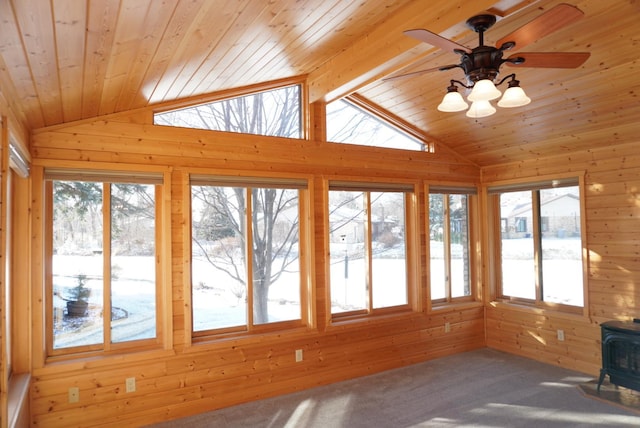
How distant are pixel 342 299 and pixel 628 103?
3.26m

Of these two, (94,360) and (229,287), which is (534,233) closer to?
(229,287)

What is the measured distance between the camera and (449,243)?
211 inches

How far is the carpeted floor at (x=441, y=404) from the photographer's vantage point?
11.3 feet

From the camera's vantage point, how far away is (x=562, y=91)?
3656 millimetres

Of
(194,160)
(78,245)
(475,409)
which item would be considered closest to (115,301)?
(78,245)

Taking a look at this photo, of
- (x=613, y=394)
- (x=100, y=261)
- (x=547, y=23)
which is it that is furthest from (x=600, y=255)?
(x=100, y=261)

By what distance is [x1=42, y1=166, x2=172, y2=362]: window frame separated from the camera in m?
3.27

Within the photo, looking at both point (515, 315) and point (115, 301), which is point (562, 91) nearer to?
point (515, 315)

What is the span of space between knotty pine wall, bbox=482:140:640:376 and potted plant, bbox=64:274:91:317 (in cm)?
479

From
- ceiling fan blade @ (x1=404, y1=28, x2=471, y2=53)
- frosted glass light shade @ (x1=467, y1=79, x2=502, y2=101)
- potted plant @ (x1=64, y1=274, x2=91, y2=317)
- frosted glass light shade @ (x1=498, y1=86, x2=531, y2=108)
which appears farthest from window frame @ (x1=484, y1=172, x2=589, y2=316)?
potted plant @ (x1=64, y1=274, x2=91, y2=317)

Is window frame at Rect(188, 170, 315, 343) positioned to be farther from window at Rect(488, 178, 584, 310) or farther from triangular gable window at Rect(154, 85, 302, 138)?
window at Rect(488, 178, 584, 310)

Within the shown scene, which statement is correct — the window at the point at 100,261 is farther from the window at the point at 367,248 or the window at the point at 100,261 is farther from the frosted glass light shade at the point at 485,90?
the frosted glass light shade at the point at 485,90

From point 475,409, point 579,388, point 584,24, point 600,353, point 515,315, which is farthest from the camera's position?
point 515,315

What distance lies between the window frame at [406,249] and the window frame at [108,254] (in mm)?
1629
